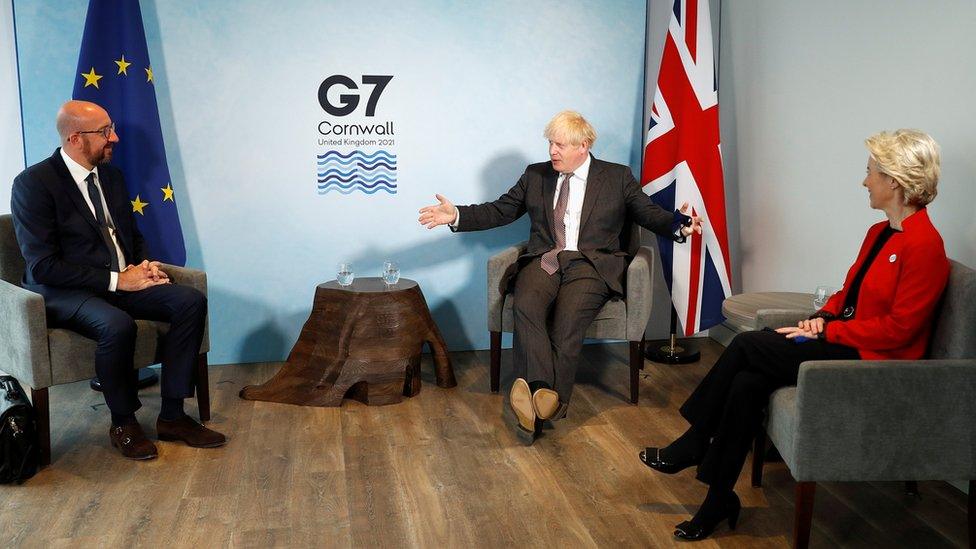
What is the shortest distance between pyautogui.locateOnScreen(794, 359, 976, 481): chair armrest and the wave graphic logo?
2853mm

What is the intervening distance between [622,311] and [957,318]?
1685 mm

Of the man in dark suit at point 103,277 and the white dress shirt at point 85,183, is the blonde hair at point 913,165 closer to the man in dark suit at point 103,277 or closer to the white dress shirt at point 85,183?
the man in dark suit at point 103,277

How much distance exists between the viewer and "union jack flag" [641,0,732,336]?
15.1ft

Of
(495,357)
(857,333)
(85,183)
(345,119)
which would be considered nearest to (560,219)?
(495,357)

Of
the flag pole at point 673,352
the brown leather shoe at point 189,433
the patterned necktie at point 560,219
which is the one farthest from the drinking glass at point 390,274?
the flag pole at point 673,352

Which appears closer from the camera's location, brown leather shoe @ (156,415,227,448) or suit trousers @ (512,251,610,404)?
brown leather shoe @ (156,415,227,448)

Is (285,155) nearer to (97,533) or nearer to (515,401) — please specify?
(515,401)

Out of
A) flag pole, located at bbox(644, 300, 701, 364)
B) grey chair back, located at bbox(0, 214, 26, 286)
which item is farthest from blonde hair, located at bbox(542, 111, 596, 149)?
grey chair back, located at bbox(0, 214, 26, 286)

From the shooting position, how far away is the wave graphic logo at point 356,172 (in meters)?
4.82

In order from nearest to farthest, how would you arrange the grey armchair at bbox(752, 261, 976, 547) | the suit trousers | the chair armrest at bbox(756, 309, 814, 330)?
1. the grey armchair at bbox(752, 261, 976, 547)
2. the chair armrest at bbox(756, 309, 814, 330)
3. the suit trousers

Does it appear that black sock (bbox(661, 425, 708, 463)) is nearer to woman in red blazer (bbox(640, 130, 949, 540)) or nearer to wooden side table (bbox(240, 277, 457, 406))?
woman in red blazer (bbox(640, 130, 949, 540))

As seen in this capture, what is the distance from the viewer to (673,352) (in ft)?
16.3

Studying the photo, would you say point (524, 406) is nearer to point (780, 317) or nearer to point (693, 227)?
point (780, 317)

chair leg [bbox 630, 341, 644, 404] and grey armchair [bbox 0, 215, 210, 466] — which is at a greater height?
grey armchair [bbox 0, 215, 210, 466]
